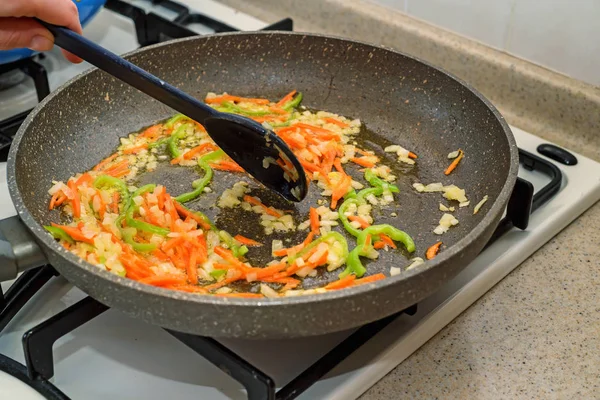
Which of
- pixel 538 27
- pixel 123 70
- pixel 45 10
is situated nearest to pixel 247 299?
pixel 123 70

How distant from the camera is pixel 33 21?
94 cm

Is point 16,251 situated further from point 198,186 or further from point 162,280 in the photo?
point 198,186

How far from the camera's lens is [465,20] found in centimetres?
135

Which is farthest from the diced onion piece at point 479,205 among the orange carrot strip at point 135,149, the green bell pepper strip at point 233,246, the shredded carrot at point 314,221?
the orange carrot strip at point 135,149

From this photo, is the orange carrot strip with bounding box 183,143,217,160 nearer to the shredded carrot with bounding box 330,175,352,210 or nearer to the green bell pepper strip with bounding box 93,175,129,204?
the green bell pepper strip with bounding box 93,175,129,204

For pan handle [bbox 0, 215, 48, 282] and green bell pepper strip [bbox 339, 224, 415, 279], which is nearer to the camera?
pan handle [bbox 0, 215, 48, 282]

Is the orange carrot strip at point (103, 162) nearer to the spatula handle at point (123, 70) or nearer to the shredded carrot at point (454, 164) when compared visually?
the spatula handle at point (123, 70)

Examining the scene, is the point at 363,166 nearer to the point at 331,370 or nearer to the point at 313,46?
the point at 313,46

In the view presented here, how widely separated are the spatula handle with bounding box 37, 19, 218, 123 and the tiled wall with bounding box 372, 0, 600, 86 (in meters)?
0.63

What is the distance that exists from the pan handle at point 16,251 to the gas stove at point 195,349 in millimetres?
70

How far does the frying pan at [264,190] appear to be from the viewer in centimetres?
70

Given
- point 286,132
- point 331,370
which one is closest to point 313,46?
point 286,132

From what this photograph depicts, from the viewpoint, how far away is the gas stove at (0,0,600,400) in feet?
2.62

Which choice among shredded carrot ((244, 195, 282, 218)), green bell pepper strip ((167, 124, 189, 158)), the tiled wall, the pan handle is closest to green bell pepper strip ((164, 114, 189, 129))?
green bell pepper strip ((167, 124, 189, 158))
